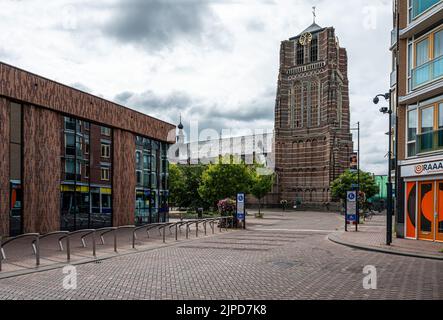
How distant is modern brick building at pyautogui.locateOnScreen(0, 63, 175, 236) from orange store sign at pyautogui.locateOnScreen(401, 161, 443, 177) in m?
15.7

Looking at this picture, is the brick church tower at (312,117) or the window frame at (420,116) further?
the brick church tower at (312,117)

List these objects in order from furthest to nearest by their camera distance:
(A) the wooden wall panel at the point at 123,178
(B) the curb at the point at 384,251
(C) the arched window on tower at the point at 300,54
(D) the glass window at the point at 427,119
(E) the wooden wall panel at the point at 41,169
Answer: (C) the arched window on tower at the point at 300,54 → (A) the wooden wall panel at the point at 123,178 → (E) the wooden wall panel at the point at 41,169 → (D) the glass window at the point at 427,119 → (B) the curb at the point at 384,251

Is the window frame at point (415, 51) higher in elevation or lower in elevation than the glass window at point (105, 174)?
higher

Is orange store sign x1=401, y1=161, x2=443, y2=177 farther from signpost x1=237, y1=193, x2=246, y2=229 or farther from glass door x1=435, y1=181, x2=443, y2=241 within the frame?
signpost x1=237, y1=193, x2=246, y2=229

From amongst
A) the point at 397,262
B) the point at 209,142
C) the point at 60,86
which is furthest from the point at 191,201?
the point at 209,142

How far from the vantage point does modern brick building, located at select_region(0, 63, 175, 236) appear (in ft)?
58.8

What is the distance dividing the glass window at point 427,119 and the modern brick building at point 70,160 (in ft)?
53.7

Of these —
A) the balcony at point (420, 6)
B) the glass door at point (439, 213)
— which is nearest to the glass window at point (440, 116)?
the glass door at point (439, 213)

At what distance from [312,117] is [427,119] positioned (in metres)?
68.7

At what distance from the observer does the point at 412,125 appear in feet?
63.8

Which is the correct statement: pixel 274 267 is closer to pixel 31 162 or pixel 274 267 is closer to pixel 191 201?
pixel 31 162

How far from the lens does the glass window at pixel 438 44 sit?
17703mm

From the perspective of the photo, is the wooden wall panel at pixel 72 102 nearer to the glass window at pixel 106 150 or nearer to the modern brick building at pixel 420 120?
the glass window at pixel 106 150

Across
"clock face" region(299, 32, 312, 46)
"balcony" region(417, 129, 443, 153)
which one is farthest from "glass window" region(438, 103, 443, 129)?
"clock face" region(299, 32, 312, 46)
